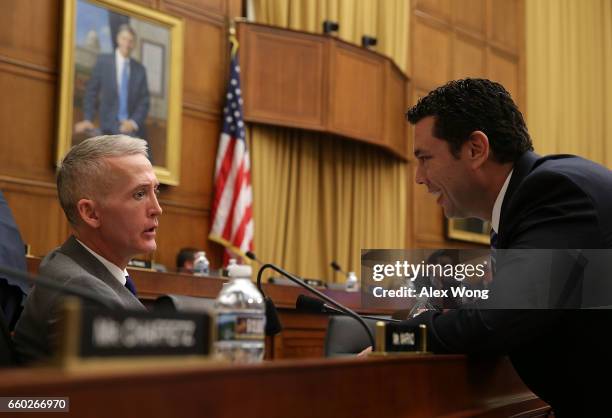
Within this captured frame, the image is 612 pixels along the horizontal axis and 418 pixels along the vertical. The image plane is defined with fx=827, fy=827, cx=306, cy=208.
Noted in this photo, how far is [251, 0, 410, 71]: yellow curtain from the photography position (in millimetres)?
9406

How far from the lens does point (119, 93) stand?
7.76 metres

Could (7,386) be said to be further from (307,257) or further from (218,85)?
(307,257)

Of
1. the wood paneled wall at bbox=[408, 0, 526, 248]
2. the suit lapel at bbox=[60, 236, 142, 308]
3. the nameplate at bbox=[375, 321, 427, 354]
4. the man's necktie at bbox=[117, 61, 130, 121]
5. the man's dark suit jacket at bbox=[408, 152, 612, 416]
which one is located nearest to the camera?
the nameplate at bbox=[375, 321, 427, 354]

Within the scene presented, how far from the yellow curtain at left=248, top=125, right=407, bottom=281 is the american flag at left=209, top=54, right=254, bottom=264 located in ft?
1.60

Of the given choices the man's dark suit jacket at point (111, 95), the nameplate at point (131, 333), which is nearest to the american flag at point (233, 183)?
the man's dark suit jacket at point (111, 95)

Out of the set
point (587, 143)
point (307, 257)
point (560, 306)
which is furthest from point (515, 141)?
point (587, 143)

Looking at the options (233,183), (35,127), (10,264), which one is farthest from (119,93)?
(10,264)

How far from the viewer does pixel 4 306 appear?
3.24m

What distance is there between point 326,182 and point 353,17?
210cm

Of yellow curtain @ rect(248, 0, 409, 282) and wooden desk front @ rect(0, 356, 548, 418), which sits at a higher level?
yellow curtain @ rect(248, 0, 409, 282)

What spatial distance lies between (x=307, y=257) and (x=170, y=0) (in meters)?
3.33

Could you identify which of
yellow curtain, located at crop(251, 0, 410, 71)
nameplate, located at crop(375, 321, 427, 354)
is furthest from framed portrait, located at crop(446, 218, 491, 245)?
nameplate, located at crop(375, 321, 427, 354)

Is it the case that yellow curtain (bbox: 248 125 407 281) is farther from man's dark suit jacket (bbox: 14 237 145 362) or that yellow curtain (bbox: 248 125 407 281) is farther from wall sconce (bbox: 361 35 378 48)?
man's dark suit jacket (bbox: 14 237 145 362)

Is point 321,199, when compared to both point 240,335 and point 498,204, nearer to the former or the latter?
point 498,204
